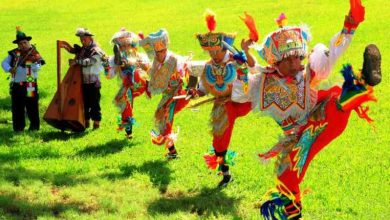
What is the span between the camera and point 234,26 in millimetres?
22375

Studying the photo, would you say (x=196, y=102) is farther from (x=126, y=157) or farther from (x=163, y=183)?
(x=126, y=157)

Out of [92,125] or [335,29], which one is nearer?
[92,125]

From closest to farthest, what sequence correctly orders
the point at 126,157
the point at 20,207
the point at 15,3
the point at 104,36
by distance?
1. the point at 20,207
2. the point at 126,157
3. the point at 104,36
4. the point at 15,3

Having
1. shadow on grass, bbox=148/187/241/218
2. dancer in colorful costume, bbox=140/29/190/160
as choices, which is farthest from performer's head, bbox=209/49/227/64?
shadow on grass, bbox=148/187/241/218

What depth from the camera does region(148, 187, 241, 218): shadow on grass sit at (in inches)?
246

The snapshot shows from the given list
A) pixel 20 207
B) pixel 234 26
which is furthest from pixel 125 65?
pixel 234 26

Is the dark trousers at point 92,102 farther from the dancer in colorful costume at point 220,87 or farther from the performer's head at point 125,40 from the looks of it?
the dancer in colorful costume at point 220,87

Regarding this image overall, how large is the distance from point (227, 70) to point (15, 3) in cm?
2713

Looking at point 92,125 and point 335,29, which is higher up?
point 335,29

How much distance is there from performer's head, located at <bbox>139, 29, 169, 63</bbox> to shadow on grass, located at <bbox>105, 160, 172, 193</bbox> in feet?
4.83

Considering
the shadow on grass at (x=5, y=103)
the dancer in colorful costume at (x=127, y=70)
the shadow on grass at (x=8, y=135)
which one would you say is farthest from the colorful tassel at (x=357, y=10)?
the shadow on grass at (x=5, y=103)

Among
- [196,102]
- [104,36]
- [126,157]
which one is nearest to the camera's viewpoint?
[196,102]

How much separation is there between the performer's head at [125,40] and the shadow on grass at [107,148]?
5.06 ft

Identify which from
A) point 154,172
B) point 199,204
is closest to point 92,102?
point 154,172
